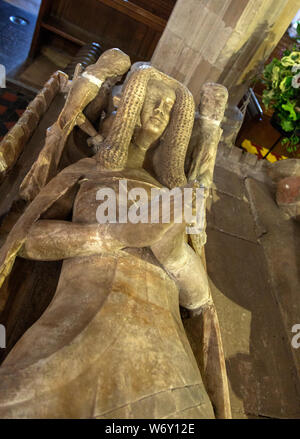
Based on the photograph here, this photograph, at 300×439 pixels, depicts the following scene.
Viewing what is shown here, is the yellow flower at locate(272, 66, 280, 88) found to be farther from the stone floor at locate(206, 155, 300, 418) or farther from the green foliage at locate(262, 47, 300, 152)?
the stone floor at locate(206, 155, 300, 418)

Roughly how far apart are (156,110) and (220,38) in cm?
195

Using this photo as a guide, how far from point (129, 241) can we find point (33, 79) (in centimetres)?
506

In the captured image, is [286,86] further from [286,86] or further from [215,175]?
[215,175]

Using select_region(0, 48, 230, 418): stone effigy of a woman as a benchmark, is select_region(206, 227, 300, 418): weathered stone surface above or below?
below

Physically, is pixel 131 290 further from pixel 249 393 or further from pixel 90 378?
pixel 249 393

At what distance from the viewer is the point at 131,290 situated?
4.81 ft

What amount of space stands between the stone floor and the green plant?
846mm

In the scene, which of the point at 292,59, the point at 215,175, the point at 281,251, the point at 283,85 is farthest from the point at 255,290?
the point at 292,59

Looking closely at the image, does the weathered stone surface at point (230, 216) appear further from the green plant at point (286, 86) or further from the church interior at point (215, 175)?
the green plant at point (286, 86)

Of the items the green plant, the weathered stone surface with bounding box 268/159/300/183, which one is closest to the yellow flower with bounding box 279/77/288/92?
the green plant

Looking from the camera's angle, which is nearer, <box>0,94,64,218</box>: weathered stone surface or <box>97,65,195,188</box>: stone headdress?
<box>97,65,195,188</box>: stone headdress

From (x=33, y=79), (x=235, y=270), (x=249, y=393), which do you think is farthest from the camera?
(x=33, y=79)

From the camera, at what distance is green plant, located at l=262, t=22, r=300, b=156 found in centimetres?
345
